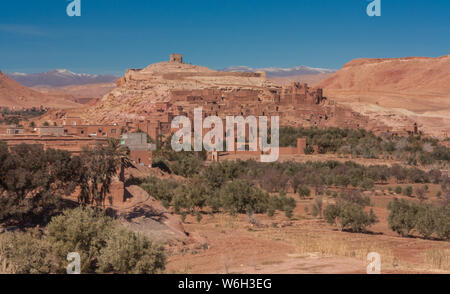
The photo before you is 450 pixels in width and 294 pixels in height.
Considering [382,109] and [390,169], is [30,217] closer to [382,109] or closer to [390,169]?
[390,169]

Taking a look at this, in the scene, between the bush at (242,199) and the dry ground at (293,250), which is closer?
the dry ground at (293,250)

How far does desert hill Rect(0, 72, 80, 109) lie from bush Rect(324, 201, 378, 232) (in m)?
99.0

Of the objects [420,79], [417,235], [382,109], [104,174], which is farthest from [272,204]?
[420,79]

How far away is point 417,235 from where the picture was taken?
19141 millimetres

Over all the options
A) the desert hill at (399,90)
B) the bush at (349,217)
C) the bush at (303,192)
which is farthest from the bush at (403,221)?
the desert hill at (399,90)

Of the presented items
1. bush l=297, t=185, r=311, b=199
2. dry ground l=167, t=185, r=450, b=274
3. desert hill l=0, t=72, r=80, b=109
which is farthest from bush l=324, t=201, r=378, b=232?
desert hill l=0, t=72, r=80, b=109

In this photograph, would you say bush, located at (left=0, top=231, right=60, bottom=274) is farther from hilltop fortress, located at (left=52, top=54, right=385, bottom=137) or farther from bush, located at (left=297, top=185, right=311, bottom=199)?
hilltop fortress, located at (left=52, top=54, right=385, bottom=137)

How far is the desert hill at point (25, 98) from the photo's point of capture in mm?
113812

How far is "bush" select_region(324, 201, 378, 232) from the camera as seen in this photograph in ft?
62.1

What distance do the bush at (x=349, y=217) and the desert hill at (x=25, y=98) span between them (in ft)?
325

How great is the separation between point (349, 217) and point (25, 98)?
112532 mm

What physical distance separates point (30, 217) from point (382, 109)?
7552 cm

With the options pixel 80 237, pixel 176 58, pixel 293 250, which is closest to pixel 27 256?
pixel 80 237

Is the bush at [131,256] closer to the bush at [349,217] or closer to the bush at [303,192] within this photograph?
the bush at [349,217]
